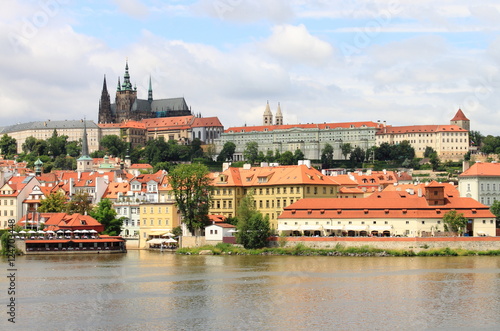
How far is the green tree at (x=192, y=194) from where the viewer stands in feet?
232

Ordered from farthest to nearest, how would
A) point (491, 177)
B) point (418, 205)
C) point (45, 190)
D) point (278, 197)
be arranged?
point (45, 190), point (491, 177), point (278, 197), point (418, 205)

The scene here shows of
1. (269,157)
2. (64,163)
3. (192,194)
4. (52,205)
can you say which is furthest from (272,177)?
(269,157)

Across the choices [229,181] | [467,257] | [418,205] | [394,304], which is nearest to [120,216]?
[229,181]

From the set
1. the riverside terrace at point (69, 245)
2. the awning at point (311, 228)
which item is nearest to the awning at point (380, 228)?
the awning at point (311, 228)

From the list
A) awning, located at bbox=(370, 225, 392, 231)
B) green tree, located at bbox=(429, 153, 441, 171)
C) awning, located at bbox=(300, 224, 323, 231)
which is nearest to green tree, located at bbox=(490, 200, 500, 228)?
awning, located at bbox=(370, 225, 392, 231)

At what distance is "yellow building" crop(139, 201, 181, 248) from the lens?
76312mm

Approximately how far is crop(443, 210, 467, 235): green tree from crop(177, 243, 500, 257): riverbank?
7.48 ft

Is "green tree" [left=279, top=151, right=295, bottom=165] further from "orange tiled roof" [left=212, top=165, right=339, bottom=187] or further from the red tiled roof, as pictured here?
the red tiled roof

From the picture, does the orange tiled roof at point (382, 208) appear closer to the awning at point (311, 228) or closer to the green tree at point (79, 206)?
the awning at point (311, 228)

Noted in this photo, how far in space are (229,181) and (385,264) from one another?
959 inches

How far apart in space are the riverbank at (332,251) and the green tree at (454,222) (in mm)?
2280

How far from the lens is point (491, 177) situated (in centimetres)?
8125

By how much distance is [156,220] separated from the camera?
253 ft

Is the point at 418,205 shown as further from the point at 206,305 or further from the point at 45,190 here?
the point at 45,190
